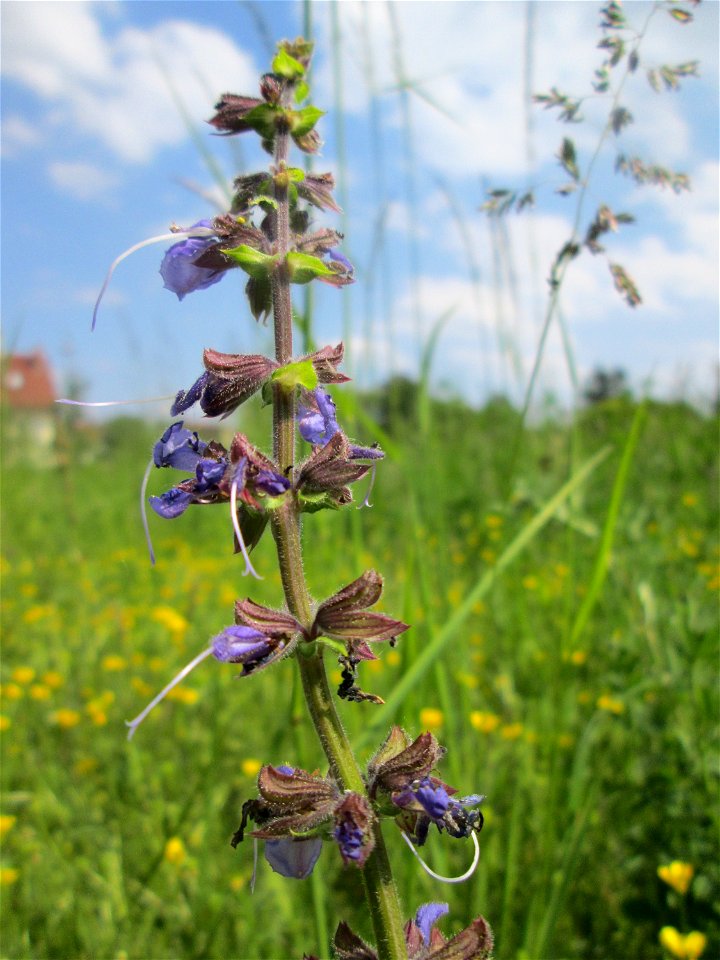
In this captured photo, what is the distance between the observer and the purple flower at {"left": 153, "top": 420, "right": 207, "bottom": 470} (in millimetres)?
1062

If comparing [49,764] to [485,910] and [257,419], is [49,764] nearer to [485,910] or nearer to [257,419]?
[485,910]

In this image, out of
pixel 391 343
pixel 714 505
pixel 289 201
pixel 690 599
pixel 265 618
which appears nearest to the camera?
pixel 265 618

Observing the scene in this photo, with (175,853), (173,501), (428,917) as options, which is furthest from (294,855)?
(175,853)

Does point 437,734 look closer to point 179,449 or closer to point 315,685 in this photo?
point 315,685

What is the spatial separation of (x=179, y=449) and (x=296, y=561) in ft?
0.76

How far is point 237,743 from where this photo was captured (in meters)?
2.88

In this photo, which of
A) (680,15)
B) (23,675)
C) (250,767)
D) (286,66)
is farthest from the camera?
(23,675)

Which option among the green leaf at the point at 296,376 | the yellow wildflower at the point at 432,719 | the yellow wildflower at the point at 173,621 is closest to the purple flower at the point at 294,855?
the green leaf at the point at 296,376

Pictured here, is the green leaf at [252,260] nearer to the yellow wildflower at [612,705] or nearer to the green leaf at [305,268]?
→ the green leaf at [305,268]

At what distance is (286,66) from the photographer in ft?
3.73

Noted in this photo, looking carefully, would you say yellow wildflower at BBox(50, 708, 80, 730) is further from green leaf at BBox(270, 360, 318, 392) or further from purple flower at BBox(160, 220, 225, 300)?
green leaf at BBox(270, 360, 318, 392)

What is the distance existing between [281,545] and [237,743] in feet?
6.88

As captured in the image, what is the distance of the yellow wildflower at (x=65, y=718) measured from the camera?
293cm

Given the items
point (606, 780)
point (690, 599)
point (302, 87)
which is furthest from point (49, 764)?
point (302, 87)
